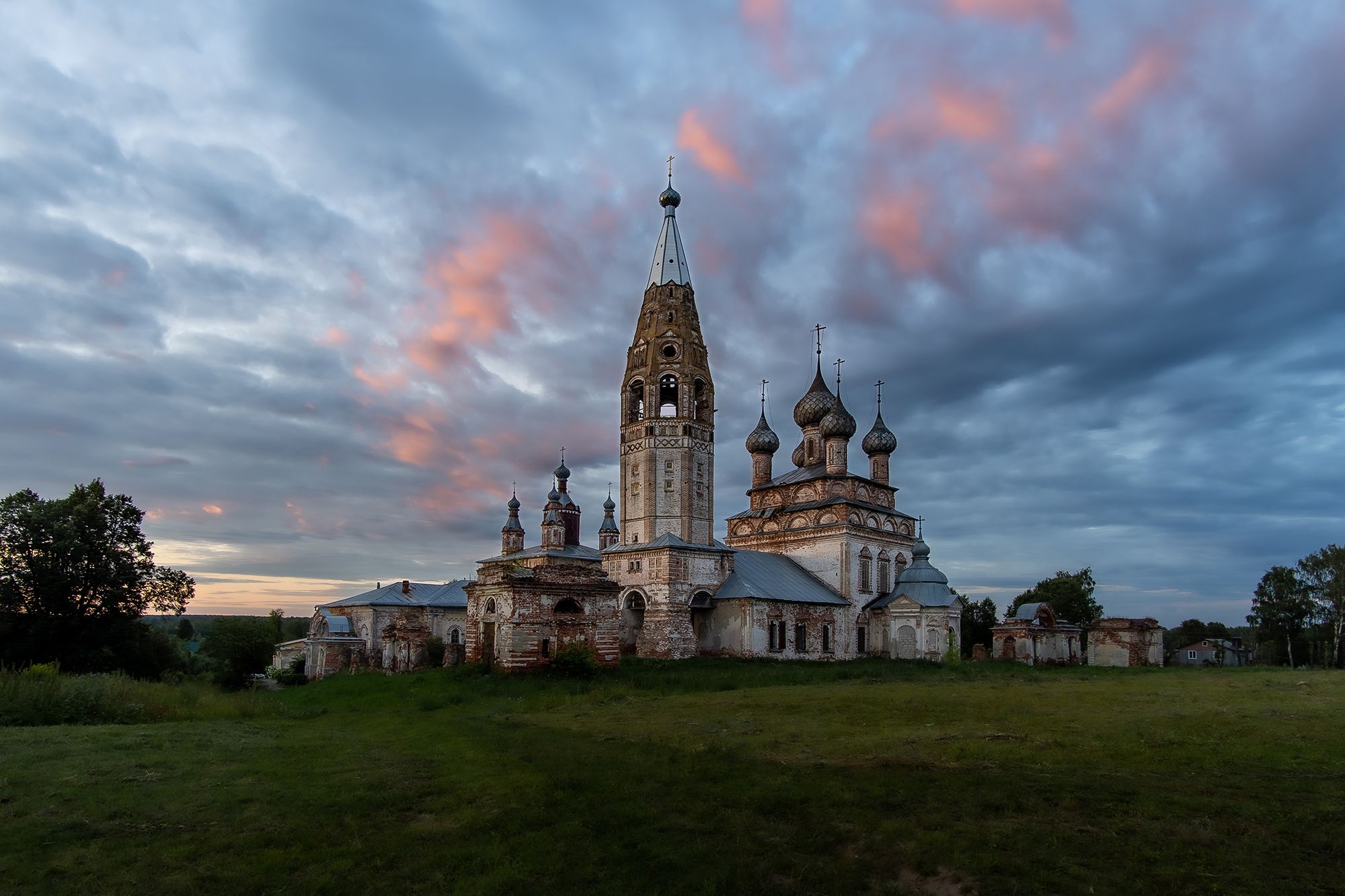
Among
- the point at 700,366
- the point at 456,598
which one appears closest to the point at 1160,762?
the point at 700,366

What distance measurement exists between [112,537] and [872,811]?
36.4 meters

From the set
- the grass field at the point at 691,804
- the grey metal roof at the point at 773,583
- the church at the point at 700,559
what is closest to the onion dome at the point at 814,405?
the church at the point at 700,559

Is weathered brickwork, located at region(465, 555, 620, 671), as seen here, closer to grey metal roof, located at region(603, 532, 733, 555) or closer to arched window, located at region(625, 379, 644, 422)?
grey metal roof, located at region(603, 532, 733, 555)

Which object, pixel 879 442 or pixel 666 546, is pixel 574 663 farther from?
pixel 879 442

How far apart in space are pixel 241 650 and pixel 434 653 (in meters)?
13.9

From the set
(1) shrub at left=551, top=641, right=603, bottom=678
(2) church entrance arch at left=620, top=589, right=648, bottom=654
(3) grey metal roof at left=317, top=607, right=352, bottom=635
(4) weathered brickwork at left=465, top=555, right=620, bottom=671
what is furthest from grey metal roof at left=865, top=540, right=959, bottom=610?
(3) grey metal roof at left=317, top=607, right=352, bottom=635

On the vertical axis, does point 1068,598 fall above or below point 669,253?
below

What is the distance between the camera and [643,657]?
31750 mm

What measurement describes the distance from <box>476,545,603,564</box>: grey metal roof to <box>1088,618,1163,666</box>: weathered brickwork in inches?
1028

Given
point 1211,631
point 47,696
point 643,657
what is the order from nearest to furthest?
point 47,696 → point 643,657 → point 1211,631

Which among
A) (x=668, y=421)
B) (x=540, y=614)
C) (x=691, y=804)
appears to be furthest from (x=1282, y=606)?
(x=691, y=804)

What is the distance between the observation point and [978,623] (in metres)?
57.5

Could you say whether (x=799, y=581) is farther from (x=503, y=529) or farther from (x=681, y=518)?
(x=503, y=529)

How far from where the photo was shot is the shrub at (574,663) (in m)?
24.3
